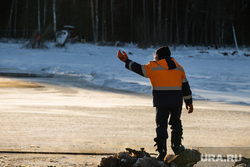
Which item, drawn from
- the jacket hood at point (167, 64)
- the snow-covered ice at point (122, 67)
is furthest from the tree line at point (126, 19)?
the jacket hood at point (167, 64)

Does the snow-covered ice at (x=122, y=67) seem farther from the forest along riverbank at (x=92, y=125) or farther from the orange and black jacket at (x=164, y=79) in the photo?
the orange and black jacket at (x=164, y=79)

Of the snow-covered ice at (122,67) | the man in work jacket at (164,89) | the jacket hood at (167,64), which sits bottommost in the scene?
the snow-covered ice at (122,67)

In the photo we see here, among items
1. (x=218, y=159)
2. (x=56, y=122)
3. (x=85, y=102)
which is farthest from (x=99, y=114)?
(x=218, y=159)

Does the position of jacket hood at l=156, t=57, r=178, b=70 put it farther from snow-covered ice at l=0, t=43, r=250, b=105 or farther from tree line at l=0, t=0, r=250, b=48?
tree line at l=0, t=0, r=250, b=48

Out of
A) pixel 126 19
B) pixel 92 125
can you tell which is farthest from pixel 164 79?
pixel 126 19

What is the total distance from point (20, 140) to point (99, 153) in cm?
122

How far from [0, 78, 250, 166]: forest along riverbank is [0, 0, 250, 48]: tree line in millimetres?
29133

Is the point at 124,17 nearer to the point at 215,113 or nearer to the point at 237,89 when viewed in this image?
the point at 237,89

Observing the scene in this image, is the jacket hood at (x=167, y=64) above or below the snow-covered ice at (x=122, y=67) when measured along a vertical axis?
above

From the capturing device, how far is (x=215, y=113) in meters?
8.11

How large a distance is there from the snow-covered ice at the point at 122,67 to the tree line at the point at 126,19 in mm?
9729

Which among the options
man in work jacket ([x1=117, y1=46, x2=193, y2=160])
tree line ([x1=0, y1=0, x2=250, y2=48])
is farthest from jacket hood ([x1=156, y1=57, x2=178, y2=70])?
tree line ([x1=0, y1=0, x2=250, y2=48])

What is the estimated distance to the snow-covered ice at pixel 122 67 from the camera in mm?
13034

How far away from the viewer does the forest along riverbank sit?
5.00m
